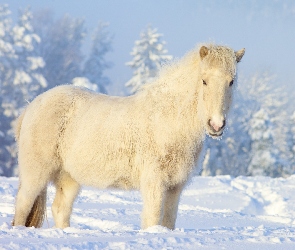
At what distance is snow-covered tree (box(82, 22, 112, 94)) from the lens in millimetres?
36969

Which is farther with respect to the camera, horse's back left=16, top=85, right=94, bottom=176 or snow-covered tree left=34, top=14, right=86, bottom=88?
snow-covered tree left=34, top=14, right=86, bottom=88

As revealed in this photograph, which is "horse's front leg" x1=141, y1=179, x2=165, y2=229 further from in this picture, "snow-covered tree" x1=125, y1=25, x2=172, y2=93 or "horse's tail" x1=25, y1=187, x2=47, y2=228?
"snow-covered tree" x1=125, y1=25, x2=172, y2=93

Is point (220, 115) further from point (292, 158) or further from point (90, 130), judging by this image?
point (292, 158)

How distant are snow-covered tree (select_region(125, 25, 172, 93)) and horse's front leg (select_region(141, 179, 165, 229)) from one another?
79.9ft

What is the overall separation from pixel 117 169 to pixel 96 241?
1.62 m

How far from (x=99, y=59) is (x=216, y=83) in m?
33.2

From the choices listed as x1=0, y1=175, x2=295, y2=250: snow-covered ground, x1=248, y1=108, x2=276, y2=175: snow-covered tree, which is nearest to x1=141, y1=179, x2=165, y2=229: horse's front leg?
x1=0, y1=175, x2=295, y2=250: snow-covered ground

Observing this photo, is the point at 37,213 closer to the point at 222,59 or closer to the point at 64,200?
the point at 64,200

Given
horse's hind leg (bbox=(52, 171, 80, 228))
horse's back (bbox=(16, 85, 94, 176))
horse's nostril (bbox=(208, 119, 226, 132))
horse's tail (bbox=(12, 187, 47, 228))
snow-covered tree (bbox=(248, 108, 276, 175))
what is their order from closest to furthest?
horse's nostril (bbox=(208, 119, 226, 132)) → horse's back (bbox=(16, 85, 94, 176)) → horse's tail (bbox=(12, 187, 47, 228)) → horse's hind leg (bbox=(52, 171, 80, 228)) → snow-covered tree (bbox=(248, 108, 276, 175))

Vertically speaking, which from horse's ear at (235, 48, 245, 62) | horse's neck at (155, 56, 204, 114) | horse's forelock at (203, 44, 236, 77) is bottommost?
horse's neck at (155, 56, 204, 114)

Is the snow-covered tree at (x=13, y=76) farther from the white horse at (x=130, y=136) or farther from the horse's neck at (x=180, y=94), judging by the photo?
the horse's neck at (x=180, y=94)

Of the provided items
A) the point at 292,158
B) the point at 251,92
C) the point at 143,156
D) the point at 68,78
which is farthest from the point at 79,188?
the point at 251,92

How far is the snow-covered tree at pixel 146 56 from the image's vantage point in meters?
30.6

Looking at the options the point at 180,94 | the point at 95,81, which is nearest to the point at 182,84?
the point at 180,94
